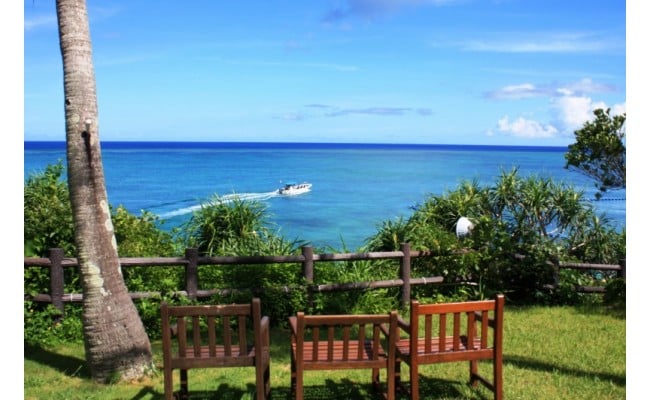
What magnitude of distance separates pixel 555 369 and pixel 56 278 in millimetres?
5480

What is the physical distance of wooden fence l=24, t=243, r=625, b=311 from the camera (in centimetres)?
731

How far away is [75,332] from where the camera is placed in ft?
23.9

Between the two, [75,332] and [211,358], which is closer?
→ [211,358]

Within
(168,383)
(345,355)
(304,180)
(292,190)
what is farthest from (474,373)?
(304,180)

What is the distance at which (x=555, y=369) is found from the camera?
240 inches

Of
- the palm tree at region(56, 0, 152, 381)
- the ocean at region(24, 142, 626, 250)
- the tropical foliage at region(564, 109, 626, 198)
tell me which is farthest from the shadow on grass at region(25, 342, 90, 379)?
the ocean at region(24, 142, 626, 250)

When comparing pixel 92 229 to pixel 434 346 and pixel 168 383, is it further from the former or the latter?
pixel 434 346

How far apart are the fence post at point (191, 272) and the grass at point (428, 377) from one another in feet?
2.64

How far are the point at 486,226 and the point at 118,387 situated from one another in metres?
6.08

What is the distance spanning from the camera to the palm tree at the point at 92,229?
215 inches

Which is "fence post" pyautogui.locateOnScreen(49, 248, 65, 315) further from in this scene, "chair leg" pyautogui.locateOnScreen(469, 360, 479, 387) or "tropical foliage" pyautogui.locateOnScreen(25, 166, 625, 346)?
"chair leg" pyautogui.locateOnScreen(469, 360, 479, 387)
